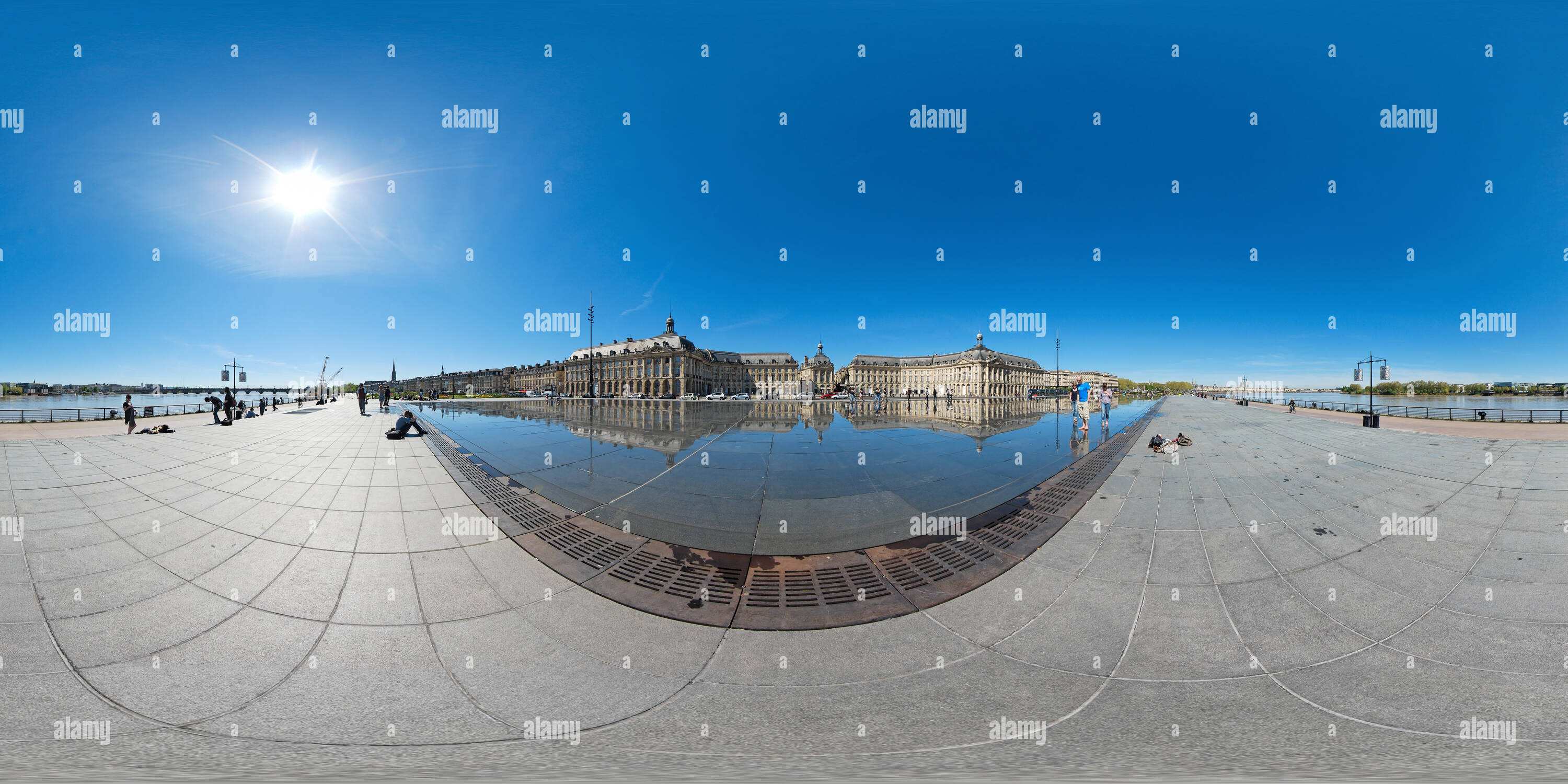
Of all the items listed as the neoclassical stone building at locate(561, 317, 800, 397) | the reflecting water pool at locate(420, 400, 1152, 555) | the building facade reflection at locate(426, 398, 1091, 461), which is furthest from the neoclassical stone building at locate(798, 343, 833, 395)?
the reflecting water pool at locate(420, 400, 1152, 555)

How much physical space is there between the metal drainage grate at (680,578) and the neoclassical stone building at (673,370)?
68.0m

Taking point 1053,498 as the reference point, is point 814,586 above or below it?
below

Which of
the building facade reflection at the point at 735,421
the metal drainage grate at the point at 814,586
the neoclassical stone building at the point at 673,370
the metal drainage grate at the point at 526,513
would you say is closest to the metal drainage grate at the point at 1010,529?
the metal drainage grate at the point at 814,586

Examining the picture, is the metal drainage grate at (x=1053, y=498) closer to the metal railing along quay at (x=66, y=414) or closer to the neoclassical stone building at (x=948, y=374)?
the metal railing along quay at (x=66, y=414)

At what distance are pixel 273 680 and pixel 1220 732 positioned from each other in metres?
6.24

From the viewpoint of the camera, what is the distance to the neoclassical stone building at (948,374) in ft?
311

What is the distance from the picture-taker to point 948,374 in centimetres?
10312

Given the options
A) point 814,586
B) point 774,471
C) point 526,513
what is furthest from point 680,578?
point 774,471

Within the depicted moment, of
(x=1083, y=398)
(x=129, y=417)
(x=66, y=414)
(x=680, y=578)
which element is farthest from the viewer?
(x=66, y=414)

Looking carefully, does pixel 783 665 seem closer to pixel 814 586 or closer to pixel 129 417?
pixel 814 586

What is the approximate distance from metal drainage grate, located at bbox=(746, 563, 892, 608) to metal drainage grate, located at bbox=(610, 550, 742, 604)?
0.20m

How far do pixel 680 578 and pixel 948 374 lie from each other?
349 ft

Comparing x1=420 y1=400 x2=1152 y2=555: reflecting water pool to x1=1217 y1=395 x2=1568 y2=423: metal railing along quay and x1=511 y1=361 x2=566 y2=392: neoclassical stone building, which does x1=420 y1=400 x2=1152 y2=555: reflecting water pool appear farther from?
x1=511 y1=361 x2=566 y2=392: neoclassical stone building

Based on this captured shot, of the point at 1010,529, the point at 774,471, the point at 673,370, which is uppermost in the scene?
the point at 673,370
